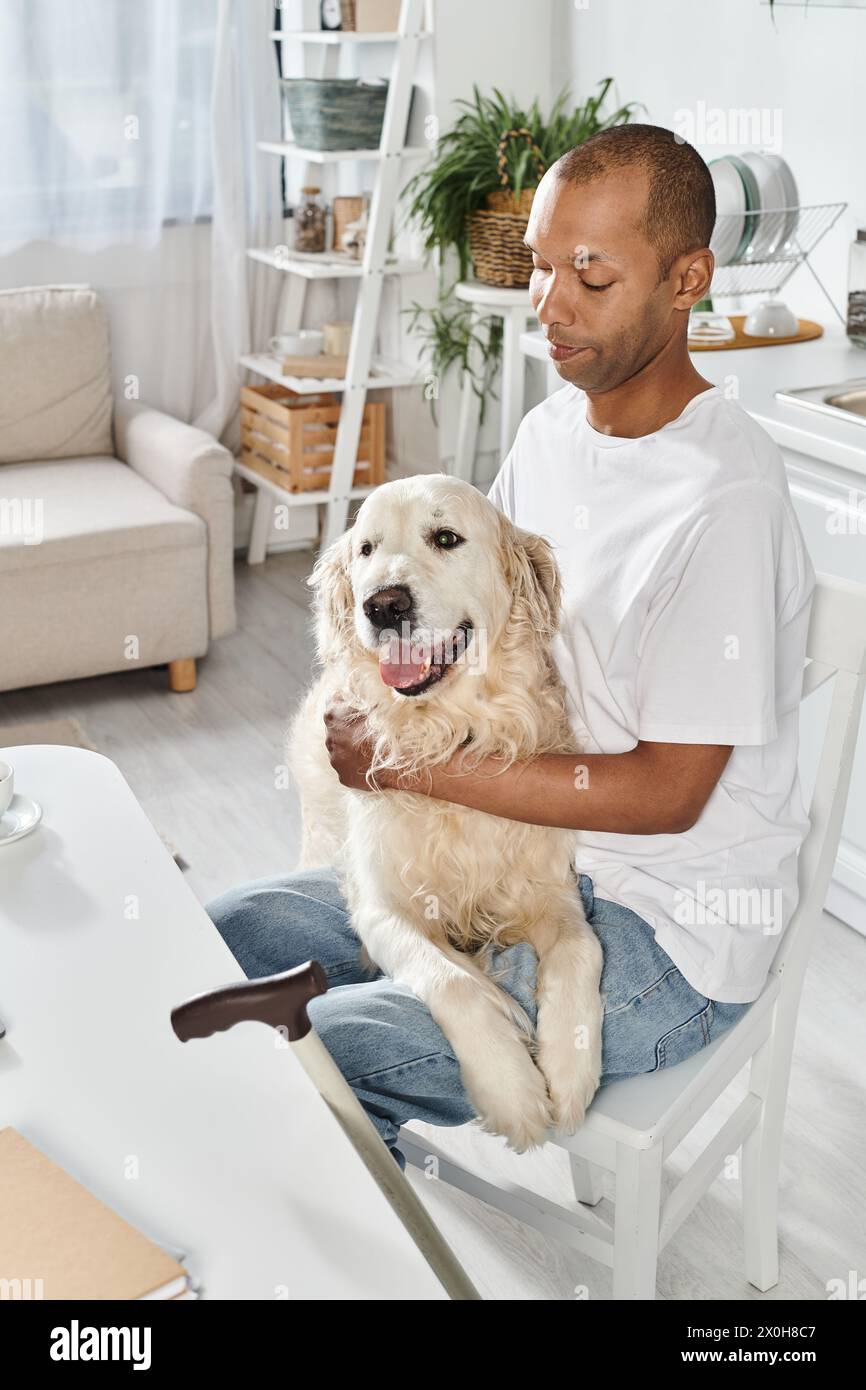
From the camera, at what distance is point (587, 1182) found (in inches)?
73.3

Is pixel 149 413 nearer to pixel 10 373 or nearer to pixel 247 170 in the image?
pixel 10 373

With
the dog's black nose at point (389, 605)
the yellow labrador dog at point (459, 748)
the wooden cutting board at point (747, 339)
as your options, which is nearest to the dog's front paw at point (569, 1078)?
the yellow labrador dog at point (459, 748)

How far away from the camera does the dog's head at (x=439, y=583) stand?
1399mm

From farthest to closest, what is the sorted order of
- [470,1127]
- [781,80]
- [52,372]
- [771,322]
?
1. [52,372]
2. [781,80]
3. [771,322]
4. [470,1127]

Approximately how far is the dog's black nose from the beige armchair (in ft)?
6.89

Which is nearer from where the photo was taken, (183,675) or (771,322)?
(771,322)

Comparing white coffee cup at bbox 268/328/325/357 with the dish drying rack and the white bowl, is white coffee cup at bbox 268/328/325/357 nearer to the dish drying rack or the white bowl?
the dish drying rack

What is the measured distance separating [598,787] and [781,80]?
243cm

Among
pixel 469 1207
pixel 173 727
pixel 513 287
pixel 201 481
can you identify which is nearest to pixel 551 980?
pixel 469 1207

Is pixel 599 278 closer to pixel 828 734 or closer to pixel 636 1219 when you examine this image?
pixel 828 734

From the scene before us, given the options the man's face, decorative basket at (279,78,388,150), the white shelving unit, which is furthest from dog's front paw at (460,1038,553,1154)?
decorative basket at (279,78,388,150)

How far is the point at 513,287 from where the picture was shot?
12.2 feet

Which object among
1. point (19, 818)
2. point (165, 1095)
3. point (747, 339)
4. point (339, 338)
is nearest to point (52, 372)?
point (339, 338)
